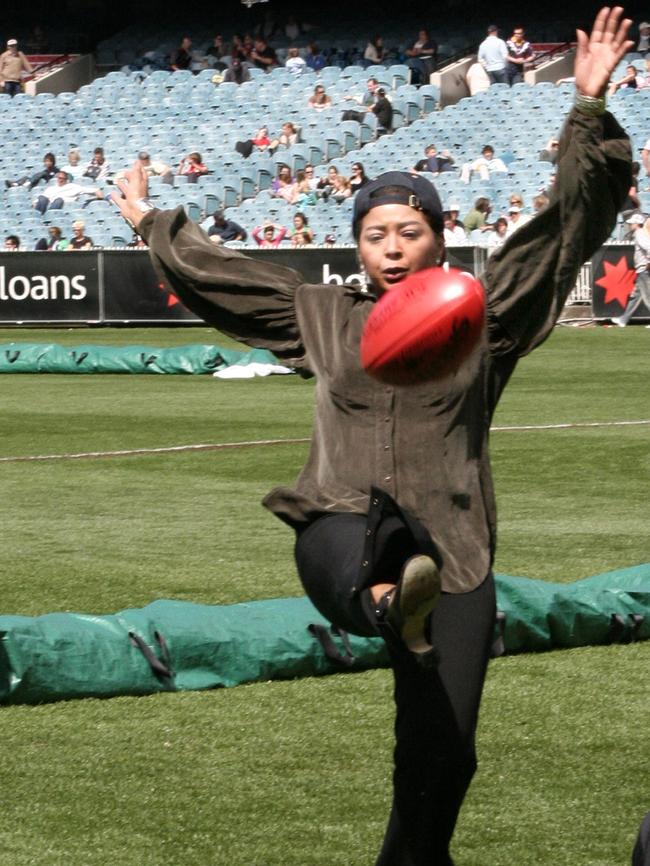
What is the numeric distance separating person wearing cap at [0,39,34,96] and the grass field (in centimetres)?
2985

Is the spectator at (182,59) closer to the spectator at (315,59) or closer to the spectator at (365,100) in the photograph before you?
the spectator at (315,59)

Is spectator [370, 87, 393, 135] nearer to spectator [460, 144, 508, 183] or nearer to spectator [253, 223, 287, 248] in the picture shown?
spectator [460, 144, 508, 183]

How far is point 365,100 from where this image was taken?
1426 inches

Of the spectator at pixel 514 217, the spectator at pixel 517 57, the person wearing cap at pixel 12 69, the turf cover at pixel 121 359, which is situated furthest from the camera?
the person wearing cap at pixel 12 69

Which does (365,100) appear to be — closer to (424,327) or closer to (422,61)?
(422,61)

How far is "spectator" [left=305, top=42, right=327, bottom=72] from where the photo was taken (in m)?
39.2

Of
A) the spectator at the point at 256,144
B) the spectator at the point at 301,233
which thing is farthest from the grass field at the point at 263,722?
the spectator at the point at 256,144

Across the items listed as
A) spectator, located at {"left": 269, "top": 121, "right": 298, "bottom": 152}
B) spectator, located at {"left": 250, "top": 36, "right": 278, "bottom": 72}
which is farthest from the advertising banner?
spectator, located at {"left": 250, "top": 36, "right": 278, "bottom": 72}

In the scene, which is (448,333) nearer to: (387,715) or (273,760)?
(273,760)

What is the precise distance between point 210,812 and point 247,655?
1650mm

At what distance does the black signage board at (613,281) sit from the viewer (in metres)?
27.0

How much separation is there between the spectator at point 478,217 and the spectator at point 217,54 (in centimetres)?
1283

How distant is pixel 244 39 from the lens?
42188mm

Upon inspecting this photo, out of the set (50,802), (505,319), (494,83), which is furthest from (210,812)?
(494,83)
